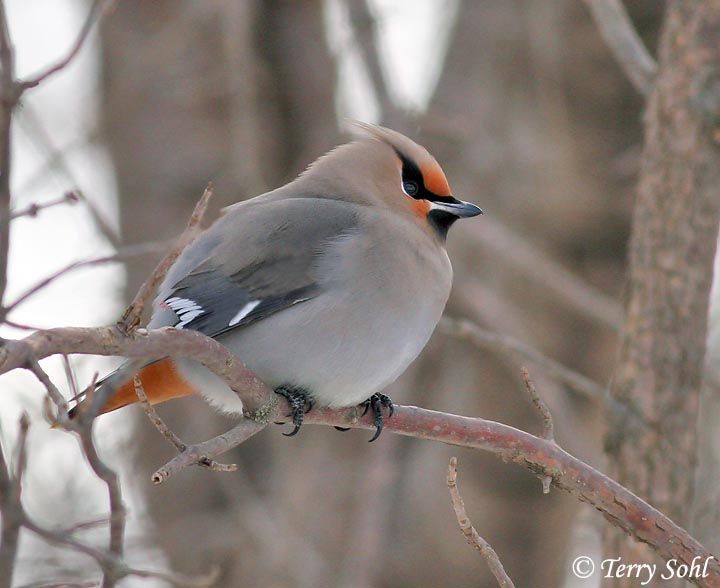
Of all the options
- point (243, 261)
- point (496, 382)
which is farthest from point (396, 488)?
point (243, 261)

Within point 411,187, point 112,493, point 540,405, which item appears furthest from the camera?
point 411,187

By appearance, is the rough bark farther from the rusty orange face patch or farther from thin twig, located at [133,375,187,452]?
thin twig, located at [133,375,187,452]

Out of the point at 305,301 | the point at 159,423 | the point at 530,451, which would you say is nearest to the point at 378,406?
the point at 305,301

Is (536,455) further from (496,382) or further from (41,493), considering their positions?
(41,493)

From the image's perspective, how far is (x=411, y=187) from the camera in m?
4.91

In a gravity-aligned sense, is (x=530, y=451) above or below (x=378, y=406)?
above

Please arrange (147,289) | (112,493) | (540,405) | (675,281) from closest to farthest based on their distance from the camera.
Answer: (112,493) < (147,289) < (540,405) < (675,281)

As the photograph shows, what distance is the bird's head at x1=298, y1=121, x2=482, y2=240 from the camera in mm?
4809

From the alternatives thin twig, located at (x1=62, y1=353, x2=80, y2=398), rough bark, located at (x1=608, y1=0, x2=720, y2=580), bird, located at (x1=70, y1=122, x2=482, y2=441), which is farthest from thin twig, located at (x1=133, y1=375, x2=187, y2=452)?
rough bark, located at (x1=608, y1=0, x2=720, y2=580)

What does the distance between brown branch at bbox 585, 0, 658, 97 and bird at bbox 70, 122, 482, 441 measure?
3.75 feet

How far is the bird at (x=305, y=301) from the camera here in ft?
13.5

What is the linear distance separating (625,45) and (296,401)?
212cm

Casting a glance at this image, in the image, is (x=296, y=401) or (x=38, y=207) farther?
(x=296, y=401)

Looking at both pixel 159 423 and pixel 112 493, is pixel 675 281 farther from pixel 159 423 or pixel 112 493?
pixel 112 493
